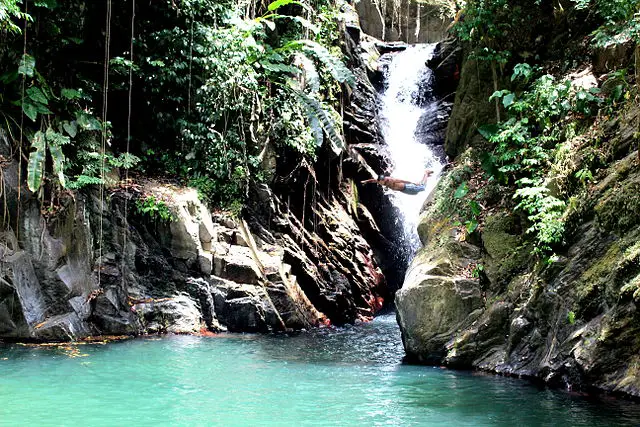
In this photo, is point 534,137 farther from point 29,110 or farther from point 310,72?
point 29,110

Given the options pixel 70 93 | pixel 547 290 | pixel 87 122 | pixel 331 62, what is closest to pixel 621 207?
pixel 547 290

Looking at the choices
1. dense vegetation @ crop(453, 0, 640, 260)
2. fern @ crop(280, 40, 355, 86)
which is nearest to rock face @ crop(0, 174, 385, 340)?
fern @ crop(280, 40, 355, 86)

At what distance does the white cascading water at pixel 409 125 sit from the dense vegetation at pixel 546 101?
6.32 metres

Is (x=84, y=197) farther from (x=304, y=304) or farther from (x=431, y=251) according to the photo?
(x=431, y=251)

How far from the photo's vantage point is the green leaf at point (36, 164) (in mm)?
10695

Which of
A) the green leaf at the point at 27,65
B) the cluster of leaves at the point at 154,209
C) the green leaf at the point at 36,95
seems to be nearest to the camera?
the green leaf at the point at 27,65

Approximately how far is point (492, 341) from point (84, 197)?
27.0 feet

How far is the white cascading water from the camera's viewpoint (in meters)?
19.0

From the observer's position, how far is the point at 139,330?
38.7 feet

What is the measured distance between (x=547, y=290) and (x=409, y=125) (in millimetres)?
13034

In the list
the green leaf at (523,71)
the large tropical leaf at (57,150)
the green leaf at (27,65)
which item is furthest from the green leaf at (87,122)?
the green leaf at (523,71)

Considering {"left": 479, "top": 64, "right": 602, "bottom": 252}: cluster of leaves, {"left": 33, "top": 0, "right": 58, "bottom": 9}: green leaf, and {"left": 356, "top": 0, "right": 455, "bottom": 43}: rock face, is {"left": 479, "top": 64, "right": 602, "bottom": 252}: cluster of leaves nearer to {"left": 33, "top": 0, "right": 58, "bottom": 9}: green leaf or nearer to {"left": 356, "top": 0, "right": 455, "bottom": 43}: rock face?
{"left": 33, "top": 0, "right": 58, "bottom": 9}: green leaf

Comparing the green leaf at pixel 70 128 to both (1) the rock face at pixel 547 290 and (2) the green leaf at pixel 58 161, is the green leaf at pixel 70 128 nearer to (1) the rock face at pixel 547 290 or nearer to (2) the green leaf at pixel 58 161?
(2) the green leaf at pixel 58 161

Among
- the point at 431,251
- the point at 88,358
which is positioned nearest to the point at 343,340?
the point at 431,251
